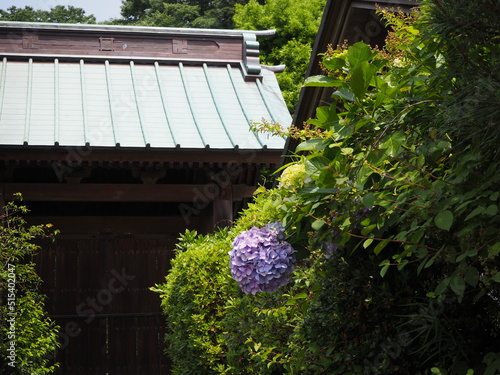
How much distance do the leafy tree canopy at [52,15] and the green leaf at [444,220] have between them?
3179 cm

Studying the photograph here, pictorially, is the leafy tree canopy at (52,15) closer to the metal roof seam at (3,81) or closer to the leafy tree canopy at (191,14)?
the leafy tree canopy at (191,14)

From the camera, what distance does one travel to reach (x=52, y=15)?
32.7m

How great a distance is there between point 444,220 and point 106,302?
9.43 metres

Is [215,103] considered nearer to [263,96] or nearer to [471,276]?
[263,96]

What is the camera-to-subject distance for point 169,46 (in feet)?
40.3

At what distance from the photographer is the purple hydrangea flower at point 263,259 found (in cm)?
406

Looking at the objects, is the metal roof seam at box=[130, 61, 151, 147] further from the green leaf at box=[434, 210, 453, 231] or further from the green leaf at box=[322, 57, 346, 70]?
the green leaf at box=[434, 210, 453, 231]

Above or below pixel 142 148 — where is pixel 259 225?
below

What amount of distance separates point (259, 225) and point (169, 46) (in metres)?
7.68

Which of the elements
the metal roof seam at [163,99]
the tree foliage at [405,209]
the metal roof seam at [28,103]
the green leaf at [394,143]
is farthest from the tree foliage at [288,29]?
the green leaf at [394,143]

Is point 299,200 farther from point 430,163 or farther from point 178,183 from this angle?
point 178,183

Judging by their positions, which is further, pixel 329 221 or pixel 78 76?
pixel 78 76

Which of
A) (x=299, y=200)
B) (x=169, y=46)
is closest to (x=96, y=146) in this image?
(x=169, y=46)

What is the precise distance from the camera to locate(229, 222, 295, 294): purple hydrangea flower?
4.06 meters
